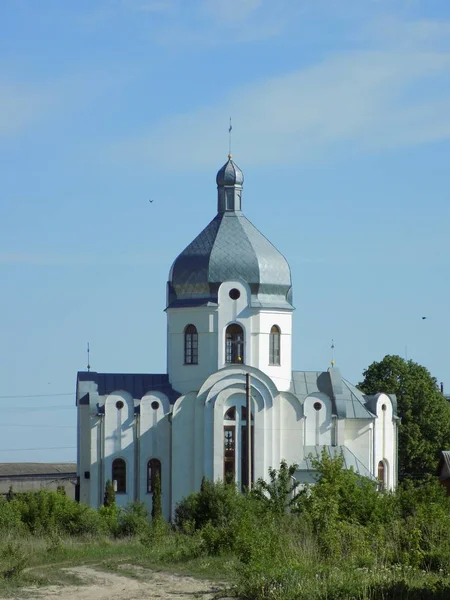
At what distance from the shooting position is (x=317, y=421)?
49.8 meters

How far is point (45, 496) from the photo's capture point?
3606cm

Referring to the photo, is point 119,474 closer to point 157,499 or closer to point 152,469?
point 152,469

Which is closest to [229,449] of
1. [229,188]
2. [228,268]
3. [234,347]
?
[234,347]

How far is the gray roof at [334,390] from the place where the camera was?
167 feet

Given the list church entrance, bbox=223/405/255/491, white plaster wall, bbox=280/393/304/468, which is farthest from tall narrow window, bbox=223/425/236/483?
white plaster wall, bbox=280/393/304/468

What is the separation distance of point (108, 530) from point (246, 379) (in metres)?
13.5

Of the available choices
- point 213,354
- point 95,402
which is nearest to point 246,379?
point 213,354

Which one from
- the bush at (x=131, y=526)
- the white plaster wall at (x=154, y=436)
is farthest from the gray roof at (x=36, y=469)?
the bush at (x=131, y=526)

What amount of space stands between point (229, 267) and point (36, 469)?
3373 cm

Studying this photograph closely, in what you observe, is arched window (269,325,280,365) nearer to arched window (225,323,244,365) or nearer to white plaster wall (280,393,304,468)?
arched window (225,323,244,365)

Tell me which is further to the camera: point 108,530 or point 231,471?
point 231,471

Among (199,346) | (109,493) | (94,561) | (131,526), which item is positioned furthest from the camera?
(199,346)

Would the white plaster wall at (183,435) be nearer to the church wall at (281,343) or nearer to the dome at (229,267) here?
the church wall at (281,343)

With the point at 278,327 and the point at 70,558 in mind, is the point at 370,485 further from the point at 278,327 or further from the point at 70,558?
the point at 278,327
